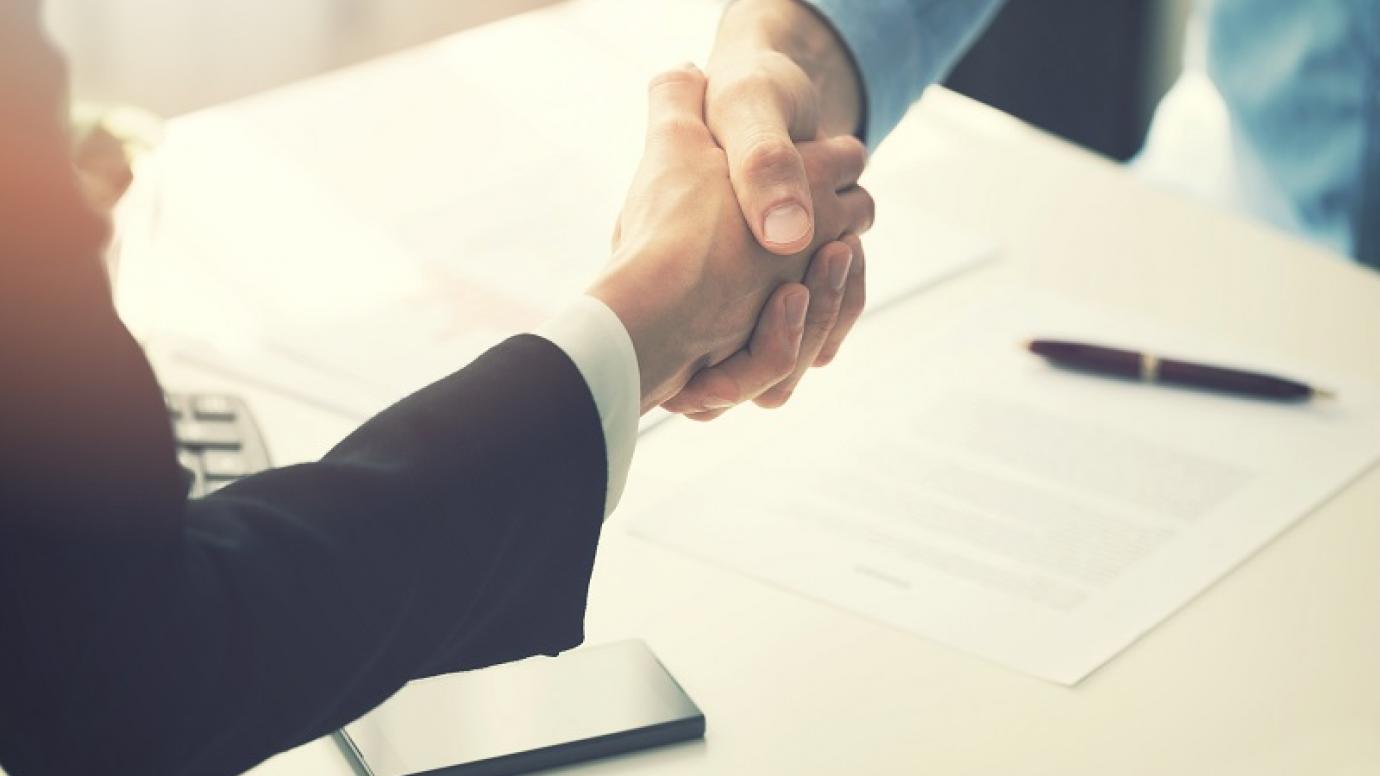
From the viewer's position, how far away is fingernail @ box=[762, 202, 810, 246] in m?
0.99

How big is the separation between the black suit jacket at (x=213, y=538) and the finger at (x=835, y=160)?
38cm

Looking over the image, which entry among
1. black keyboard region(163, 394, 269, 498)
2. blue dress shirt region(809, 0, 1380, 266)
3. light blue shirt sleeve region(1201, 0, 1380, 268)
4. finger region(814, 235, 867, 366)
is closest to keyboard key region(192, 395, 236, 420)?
black keyboard region(163, 394, 269, 498)

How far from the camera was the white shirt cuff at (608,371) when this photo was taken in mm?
738

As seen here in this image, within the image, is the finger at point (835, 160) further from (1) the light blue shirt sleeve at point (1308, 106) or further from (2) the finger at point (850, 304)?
(1) the light blue shirt sleeve at point (1308, 106)

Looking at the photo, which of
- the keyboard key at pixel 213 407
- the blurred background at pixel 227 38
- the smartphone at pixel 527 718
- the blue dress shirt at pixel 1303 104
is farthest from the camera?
the blurred background at pixel 227 38

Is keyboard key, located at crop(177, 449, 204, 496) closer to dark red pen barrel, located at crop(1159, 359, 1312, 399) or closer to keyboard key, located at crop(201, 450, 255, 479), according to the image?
keyboard key, located at crop(201, 450, 255, 479)

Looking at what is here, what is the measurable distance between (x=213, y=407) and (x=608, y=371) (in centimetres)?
31

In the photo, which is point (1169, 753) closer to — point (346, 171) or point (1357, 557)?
point (1357, 557)

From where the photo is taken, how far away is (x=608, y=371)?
75 cm

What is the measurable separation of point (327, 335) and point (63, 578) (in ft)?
1.71

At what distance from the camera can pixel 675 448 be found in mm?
987

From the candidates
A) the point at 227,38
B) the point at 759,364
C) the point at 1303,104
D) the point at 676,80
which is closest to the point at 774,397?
the point at 759,364

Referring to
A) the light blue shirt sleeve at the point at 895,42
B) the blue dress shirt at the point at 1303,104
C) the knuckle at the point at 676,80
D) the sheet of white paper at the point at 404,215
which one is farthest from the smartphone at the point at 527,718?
the blue dress shirt at the point at 1303,104

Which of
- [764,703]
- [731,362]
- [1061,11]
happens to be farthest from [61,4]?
[764,703]
